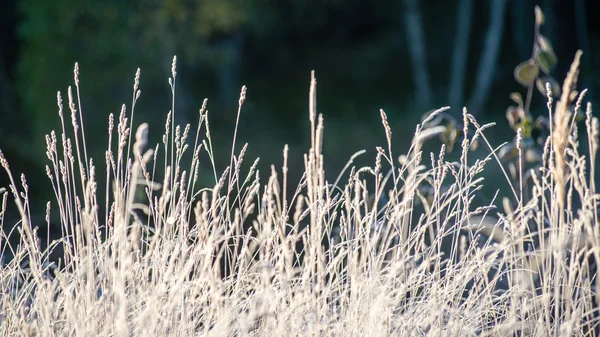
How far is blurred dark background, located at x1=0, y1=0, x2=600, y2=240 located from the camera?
8.94m

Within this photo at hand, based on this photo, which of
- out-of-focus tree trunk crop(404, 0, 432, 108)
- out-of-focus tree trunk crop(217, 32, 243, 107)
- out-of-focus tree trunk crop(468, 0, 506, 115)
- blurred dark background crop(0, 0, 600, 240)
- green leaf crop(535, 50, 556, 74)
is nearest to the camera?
green leaf crop(535, 50, 556, 74)

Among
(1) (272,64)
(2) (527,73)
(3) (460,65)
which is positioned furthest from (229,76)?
(2) (527,73)

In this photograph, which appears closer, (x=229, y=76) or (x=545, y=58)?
(x=545, y=58)

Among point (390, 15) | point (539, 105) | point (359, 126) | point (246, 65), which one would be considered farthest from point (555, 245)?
point (390, 15)

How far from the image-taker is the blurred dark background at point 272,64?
352 inches

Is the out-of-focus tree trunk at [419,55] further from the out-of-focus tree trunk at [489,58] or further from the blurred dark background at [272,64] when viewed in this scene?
the out-of-focus tree trunk at [489,58]

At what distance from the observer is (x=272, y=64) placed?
13.6m

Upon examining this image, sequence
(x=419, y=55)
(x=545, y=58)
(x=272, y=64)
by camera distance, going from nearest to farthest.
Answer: (x=545, y=58)
(x=419, y=55)
(x=272, y=64)

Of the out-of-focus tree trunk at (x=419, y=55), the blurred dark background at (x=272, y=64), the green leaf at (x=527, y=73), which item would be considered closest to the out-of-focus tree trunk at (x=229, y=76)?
the blurred dark background at (x=272, y=64)

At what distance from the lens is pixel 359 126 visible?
34.2 ft

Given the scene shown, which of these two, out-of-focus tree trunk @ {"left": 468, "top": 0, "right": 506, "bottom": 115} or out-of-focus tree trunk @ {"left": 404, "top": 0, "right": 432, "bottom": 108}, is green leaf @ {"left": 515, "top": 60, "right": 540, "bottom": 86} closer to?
out-of-focus tree trunk @ {"left": 468, "top": 0, "right": 506, "bottom": 115}

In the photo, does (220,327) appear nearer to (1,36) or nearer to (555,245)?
(555,245)

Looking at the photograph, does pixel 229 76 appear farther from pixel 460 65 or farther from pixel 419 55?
pixel 460 65

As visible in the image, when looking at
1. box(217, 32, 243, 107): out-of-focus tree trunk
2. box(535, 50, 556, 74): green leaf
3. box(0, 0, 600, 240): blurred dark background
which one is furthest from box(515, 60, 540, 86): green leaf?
box(217, 32, 243, 107): out-of-focus tree trunk
